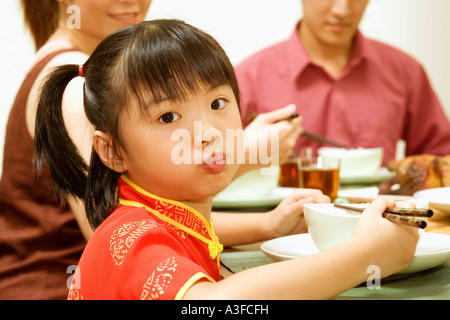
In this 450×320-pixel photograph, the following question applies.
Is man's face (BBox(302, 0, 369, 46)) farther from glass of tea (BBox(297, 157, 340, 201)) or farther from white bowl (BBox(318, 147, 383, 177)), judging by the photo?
glass of tea (BBox(297, 157, 340, 201))

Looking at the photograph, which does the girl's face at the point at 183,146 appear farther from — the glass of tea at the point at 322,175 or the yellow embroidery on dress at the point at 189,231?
the glass of tea at the point at 322,175

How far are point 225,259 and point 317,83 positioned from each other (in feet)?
5.95

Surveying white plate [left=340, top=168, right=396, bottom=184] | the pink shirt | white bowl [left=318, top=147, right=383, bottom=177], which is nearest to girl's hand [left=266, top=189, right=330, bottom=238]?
white plate [left=340, top=168, right=396, bottom=184]

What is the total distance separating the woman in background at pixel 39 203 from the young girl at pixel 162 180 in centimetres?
28

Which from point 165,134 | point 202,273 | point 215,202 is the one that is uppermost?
point 165,134

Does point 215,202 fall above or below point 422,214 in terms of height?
below

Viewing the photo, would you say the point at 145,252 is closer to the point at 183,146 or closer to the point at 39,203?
the point at 183,146

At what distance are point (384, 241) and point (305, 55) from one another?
203cm

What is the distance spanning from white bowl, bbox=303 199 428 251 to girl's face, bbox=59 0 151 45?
0.81 metres

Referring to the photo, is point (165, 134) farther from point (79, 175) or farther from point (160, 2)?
point (160, 2)

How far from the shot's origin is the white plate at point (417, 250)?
30.6 inches

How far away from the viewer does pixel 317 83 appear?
264 centimetres

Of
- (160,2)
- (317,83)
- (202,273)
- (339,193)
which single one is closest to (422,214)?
(202,273)

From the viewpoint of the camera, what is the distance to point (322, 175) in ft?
4.69
